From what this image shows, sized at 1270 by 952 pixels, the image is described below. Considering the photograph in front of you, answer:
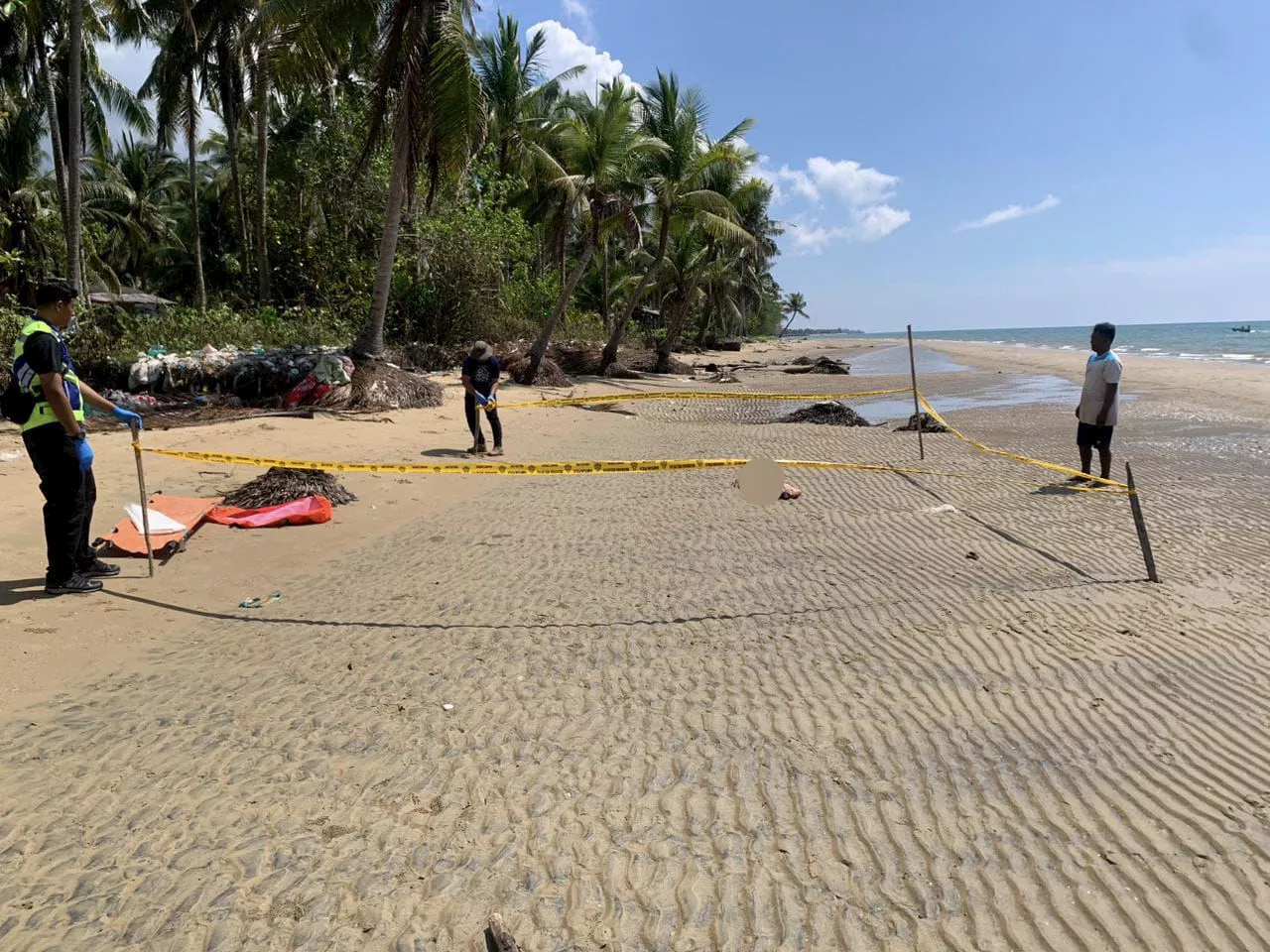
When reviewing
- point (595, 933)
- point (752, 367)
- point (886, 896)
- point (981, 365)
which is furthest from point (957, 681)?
point (981, 365)

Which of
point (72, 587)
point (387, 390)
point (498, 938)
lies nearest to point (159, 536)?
point (72, 587)

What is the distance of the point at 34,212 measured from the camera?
23188 mm

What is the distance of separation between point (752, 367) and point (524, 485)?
1078 inches

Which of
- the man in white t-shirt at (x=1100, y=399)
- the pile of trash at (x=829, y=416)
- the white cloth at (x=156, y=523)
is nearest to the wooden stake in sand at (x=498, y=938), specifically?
the white cloth at (x=156, y=523)

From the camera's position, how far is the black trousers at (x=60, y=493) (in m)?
4.62

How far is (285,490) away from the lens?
7.32m

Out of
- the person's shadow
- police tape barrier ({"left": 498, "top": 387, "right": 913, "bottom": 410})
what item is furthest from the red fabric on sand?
police tape barrier ({"left": 498, "top": 387, "right": 913, "bottom": 410})

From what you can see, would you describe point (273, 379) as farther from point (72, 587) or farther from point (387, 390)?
point (72, 587)

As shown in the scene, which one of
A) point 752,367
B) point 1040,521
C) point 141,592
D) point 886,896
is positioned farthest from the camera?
point 752,367

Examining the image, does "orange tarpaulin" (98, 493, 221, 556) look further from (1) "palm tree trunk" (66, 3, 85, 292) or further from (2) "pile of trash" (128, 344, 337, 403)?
(1) "palm tree trunk" (66, 3, 85, 292)

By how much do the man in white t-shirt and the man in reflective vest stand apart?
9.08 meters

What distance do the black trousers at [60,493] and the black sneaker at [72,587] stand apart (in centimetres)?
3

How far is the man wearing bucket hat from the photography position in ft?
33.7

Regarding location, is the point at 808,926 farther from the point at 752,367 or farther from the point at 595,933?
the point at 752,367
